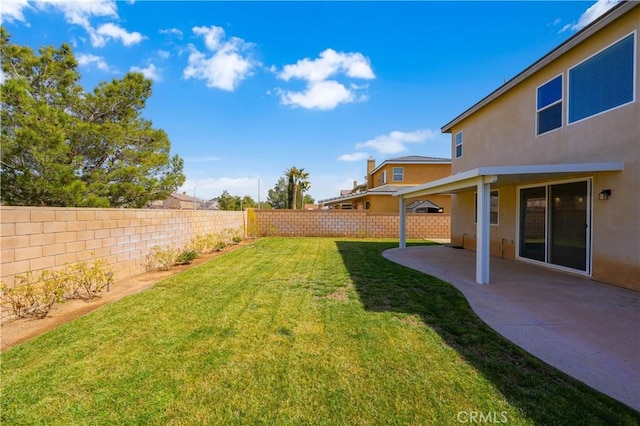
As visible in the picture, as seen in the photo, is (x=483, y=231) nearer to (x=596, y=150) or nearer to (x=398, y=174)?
(x=596, y=150)

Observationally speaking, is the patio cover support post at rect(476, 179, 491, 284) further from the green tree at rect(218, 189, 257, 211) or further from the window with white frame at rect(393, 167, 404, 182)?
the green tree at rect(218, 189, 257, 211)

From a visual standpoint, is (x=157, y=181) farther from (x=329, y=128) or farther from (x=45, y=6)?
(x=329, y=128)

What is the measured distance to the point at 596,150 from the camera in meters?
6.70

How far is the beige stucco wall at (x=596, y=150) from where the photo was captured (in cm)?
594

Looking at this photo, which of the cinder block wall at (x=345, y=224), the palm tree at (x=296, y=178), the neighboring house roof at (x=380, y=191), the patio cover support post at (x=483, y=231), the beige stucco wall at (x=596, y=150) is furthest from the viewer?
the palm tree at (x=296, y=178)

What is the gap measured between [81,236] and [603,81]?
1166cm

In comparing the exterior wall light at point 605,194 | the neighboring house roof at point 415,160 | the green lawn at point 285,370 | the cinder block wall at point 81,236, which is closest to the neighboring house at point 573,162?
the exterior wall light at point 605,194

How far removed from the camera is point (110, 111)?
1484cm

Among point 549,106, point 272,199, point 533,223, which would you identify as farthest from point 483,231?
point 272,199

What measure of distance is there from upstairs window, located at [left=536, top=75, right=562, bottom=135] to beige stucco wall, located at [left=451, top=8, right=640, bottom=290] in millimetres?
161

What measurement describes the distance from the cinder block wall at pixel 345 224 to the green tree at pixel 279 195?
91.5 ft

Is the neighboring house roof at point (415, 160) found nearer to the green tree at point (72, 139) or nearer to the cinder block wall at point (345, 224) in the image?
the cinder block wall at point (345, 224)

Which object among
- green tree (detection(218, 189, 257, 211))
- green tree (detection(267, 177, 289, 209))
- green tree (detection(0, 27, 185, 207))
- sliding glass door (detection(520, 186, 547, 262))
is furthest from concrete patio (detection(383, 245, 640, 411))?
green tree (detection(267, 177, 289, 209))

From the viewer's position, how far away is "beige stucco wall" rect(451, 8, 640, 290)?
234 inches
